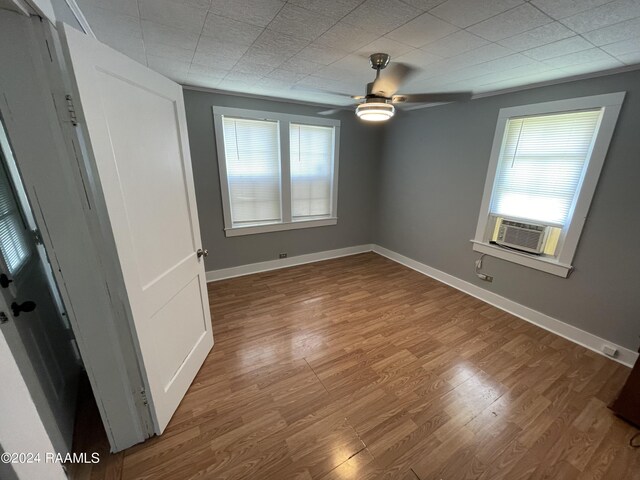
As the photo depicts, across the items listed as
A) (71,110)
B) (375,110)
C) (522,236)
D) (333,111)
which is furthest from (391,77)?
(71,110)

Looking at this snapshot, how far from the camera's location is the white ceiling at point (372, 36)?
124cm

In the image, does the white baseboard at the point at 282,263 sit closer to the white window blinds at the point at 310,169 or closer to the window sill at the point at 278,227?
the window sill at the point at 278,227

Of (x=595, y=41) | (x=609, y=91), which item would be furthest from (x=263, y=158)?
(x=609, y=91)

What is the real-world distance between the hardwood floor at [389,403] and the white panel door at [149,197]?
33 centimetres

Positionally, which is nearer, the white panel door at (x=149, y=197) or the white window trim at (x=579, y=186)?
the white panel door at (x=149, y=197)

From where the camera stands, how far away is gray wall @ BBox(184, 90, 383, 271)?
2.97 m

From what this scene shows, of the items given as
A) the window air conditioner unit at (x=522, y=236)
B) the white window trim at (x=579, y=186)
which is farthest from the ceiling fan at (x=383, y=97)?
the window air conditioner unit at (x=522, y=236)

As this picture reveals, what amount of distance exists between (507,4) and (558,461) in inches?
96.2

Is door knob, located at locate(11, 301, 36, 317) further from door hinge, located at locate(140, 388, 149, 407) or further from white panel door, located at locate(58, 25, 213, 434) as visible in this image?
door hinge, located at locate(140, 388, 149, 407)

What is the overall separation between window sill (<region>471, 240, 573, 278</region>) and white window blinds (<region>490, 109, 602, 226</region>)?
378 millimetres

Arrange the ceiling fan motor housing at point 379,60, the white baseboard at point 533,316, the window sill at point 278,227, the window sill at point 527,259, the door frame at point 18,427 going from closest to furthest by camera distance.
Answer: the door frame at point 18,427, the ceiling fan motor housing at point 379,60, the white baseboard at point 533,316, the window sill at point 527,259, the window sill at point 278,227

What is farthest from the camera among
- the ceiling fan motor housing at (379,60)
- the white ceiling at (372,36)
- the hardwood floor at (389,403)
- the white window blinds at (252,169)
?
the white window blinds at (252,169)

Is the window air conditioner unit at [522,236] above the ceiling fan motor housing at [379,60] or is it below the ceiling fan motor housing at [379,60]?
below

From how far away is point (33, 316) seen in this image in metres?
1.24
